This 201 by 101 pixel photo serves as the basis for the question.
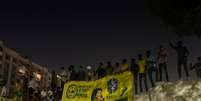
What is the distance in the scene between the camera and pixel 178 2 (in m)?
24.1

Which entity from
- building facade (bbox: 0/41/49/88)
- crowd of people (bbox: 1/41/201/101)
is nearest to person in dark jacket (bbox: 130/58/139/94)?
crowd of people (bbox: 1/41/201/101)

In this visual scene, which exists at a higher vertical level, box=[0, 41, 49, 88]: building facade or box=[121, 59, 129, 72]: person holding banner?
box=[0, 41, 49, 88]: building facade

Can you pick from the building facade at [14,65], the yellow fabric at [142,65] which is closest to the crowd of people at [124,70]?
the yellow fabric at [142,65]

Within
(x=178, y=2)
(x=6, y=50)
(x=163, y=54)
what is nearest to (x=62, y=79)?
(x=163, y=54)

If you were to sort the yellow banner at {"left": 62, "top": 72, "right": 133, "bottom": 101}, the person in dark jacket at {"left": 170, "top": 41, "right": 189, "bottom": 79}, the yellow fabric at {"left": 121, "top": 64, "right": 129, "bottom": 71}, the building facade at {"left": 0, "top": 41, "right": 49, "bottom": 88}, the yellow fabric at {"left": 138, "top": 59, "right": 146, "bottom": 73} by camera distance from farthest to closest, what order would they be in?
the building facade at {"left": 0, "top": 41, "right": 49, "bottom": 88}
the yellow fabric at {"left": 121, "top": 64, "right": 129, "bottom": 71}
the yellow fabric at {"left": 138, "top": 59, "right": 146, "bottom": 73}
the person in dark jacket at {"left": 170, "top": 41, "right": 189, "bottom": 79}
the yellow banner at {"left": 62, "top": 72, "right": 133, "bottom": 101}

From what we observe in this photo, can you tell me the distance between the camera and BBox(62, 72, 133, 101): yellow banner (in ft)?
52.5

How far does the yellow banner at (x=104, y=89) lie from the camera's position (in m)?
16.0

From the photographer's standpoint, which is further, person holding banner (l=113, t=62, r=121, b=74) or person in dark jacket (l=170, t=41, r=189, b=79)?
person holding banner (l=113, t=62, r=121, b=74)

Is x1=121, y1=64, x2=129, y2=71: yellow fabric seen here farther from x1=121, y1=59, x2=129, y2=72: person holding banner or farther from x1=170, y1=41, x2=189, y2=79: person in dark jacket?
x1=170, y1=41, x2=189, y2=79: person in dark jacket

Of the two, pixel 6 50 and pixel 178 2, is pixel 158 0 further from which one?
pixel 6 50

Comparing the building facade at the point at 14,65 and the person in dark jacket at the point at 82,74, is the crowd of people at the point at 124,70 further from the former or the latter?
the building facade at the point at 14,65

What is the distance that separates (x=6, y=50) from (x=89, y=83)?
70.4 m

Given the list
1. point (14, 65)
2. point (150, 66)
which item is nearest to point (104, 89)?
point (150, 66)

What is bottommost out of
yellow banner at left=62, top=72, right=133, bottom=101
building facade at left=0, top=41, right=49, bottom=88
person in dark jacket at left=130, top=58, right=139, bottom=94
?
yellow banner at left=62, top=72, right=133, bottom=101
